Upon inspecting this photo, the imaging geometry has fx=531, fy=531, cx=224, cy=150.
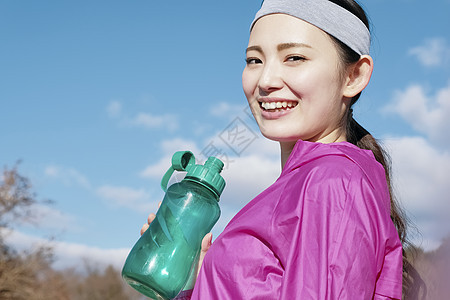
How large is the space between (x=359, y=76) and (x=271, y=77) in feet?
1.04

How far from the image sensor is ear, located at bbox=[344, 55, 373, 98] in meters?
1.59

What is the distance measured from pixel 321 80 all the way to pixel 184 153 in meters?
0.50

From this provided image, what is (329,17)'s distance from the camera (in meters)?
1.53

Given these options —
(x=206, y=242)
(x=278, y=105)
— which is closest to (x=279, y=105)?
(x=278, y=105)

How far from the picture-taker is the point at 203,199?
1.61 m

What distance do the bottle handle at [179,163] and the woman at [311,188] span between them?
0.25m

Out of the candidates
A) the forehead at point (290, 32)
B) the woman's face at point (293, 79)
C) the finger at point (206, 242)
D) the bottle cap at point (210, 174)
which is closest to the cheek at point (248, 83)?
the woman's face at point (293, 79)

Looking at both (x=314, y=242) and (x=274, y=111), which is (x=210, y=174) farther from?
(x=314, y=242)

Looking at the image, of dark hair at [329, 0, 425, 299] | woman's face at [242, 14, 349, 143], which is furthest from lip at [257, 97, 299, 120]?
dark hair at [329, 0, 425, 299]

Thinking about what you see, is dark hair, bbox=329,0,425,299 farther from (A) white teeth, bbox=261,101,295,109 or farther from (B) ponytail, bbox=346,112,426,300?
(A) white teeth, bbox=261,101,295,109

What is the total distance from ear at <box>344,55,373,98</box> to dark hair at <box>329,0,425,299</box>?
0.08ft

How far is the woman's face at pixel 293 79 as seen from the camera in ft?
4.78

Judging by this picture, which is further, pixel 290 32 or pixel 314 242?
pixel 290 32

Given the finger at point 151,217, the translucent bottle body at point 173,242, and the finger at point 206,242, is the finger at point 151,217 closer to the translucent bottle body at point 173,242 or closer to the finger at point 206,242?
the translucent bottle body at point 173,242
